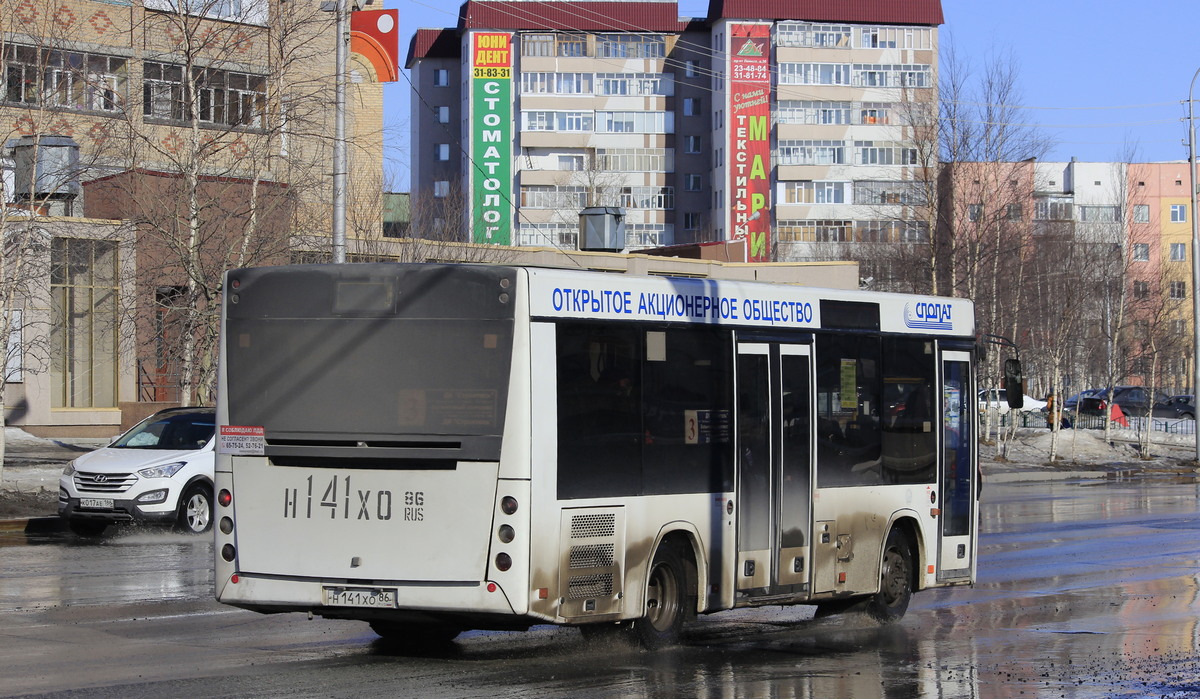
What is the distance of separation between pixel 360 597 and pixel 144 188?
67.4 ft

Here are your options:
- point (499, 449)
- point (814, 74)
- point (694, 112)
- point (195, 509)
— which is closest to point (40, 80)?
point (195, 509)

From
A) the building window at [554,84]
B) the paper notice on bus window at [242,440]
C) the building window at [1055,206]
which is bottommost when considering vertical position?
the paper notice on bus window at [242,440]

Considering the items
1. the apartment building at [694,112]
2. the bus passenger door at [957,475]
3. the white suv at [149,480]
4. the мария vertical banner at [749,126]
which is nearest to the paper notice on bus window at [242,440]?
the bus passenger door at [957,475]

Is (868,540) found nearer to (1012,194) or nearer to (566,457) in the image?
(566,457)

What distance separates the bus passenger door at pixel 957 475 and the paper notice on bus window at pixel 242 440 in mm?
6561

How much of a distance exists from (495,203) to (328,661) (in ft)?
283

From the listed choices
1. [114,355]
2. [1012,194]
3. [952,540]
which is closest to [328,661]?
[952,540]

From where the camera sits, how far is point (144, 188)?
28.5 metres

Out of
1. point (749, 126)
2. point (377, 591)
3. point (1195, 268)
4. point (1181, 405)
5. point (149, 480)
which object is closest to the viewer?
point (377, 591)

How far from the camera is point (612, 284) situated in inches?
412

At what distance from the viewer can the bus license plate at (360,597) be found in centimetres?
968

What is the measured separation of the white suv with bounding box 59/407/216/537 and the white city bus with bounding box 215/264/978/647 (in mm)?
9581

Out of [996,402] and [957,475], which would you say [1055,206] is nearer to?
[996,402]

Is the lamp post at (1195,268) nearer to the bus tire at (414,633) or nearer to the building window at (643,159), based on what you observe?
the bus tire at (414,633)
